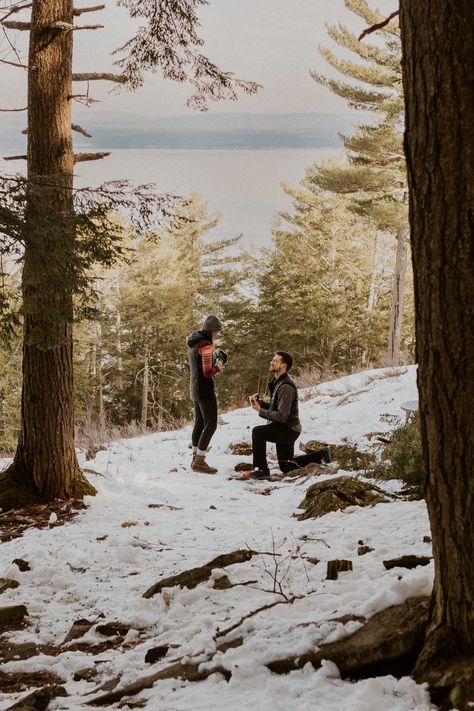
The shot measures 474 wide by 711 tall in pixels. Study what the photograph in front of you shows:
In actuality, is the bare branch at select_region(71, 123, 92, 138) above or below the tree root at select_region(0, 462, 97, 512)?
above

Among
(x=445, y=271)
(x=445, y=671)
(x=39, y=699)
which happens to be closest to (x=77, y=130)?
(x=445, y=271)

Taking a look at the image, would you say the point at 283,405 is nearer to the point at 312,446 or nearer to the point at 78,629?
the point at 312,446

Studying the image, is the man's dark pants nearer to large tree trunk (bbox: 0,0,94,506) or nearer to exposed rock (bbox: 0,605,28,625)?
large tree trunk (bbox: 0,0,94,506)

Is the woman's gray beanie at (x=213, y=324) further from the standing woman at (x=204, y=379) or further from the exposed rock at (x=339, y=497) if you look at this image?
the exposed rock at (x=339, y=497)

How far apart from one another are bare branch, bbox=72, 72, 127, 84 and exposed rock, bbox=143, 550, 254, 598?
196 inches

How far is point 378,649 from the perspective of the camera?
270 cm

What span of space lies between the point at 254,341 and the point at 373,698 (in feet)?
90.0

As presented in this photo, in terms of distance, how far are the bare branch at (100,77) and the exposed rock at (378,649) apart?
588cm

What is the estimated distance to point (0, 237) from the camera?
15.8ft

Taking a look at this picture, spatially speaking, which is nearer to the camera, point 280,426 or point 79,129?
point 79,129

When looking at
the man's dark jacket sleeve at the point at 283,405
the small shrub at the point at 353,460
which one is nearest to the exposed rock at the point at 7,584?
the small shrub at the point at 353,460

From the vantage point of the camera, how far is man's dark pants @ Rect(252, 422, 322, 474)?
27.1 ft

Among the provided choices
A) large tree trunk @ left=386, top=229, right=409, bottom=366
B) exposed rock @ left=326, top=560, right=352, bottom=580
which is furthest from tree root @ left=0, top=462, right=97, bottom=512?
large tree trunk @ left=386, top=229, right=409, bottom=366

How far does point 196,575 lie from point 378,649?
6.00 ft
